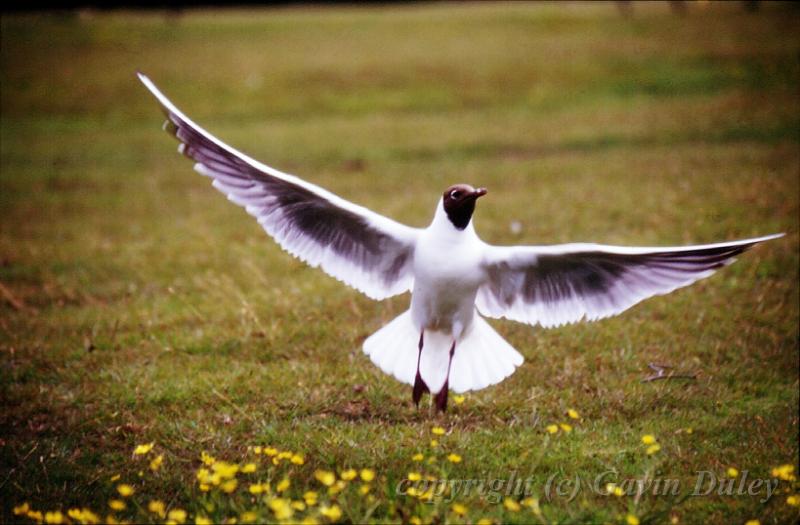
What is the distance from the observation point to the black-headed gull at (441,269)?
439cm

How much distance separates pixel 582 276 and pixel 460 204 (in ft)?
2.65

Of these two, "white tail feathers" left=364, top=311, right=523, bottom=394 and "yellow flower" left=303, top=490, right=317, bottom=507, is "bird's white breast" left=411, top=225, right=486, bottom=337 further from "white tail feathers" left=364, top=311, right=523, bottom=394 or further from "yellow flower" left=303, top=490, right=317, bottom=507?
"yellow flower" left=303, top=490, right=317, bottom=507

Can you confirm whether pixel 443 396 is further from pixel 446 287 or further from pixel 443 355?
pixel 446 287

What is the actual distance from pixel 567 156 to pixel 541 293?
754 cm

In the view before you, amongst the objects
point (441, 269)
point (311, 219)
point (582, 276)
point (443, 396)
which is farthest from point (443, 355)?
point (311, 219)

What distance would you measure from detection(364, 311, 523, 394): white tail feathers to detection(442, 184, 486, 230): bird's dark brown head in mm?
689

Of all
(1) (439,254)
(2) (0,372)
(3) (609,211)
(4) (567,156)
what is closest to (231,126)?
(4) (567,156)

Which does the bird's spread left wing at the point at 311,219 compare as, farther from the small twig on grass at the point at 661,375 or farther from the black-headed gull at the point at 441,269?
the small twig on grass at the point at 661,375

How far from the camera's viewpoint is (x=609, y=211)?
8.48m

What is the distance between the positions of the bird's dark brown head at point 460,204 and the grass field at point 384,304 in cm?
120

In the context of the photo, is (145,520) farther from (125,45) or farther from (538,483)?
(125,45)

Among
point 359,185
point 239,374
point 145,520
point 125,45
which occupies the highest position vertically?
point 125,45

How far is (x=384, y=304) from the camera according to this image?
6555 millimetres

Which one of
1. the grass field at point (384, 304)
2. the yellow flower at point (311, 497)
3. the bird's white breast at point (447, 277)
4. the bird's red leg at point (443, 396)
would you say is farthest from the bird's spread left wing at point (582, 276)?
the yellow flower at point (311, 497)
